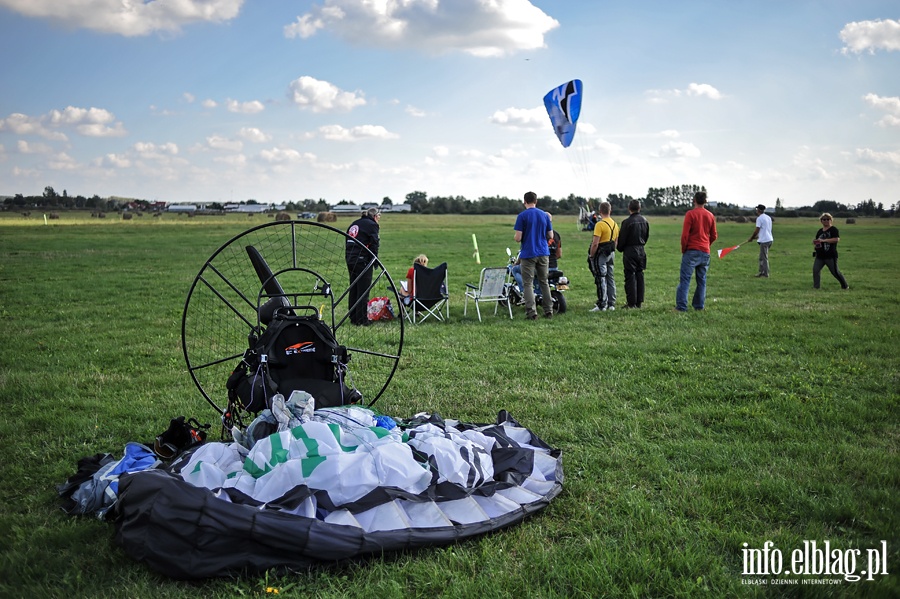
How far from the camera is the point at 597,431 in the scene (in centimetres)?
484

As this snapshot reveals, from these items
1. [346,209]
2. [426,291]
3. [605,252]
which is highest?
[346,209]

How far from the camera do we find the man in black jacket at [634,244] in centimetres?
1042

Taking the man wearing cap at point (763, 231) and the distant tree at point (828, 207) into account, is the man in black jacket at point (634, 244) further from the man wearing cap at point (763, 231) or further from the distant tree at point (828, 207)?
the distant tree at point (828, 207)

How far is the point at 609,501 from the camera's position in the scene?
3.68m

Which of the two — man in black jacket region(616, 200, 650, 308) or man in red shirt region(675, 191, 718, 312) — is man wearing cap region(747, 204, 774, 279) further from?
man in black jacket region(616, 200, 650, 308)

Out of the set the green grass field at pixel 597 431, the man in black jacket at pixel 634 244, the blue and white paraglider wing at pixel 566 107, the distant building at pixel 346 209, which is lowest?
the green grass field at pixel 597 431

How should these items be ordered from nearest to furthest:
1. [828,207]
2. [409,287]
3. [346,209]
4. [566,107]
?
1. [409,287]
2. [566,107]
3. [828,207]
4. [346,209]

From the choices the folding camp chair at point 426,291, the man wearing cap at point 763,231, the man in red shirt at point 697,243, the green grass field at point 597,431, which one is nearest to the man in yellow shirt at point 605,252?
→ the green grass field at point 597,431

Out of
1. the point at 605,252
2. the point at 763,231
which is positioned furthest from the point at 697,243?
the point at 763,231

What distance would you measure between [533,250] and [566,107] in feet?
15.4

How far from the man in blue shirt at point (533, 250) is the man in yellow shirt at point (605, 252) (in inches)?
39.3

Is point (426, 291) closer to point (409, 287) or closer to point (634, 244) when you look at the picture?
point (409, 287)

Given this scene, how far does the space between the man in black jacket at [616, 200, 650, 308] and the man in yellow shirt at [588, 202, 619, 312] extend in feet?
0.54

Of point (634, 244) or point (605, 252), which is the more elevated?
point (634, 244)
